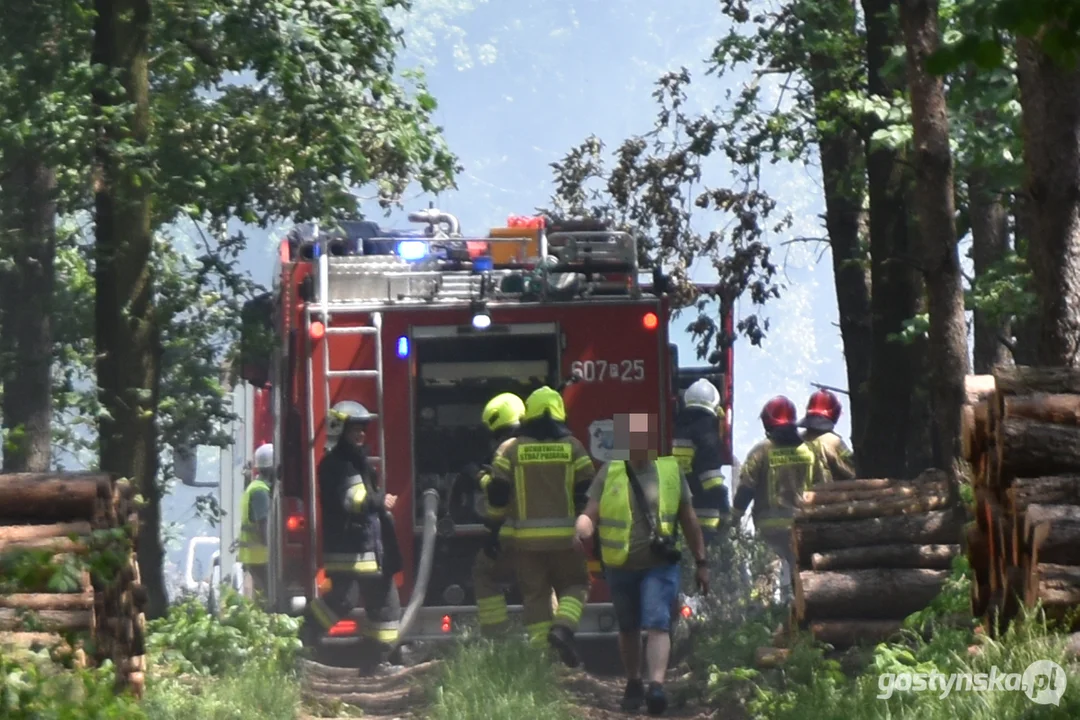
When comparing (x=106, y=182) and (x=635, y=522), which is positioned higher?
(x=106, y=182)

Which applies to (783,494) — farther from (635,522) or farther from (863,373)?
(635,522)

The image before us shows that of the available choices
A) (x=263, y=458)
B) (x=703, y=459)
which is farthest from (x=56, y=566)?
(x=263, y=458)

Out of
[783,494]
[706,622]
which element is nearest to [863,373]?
[783,494]

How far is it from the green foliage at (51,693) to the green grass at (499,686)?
208cm

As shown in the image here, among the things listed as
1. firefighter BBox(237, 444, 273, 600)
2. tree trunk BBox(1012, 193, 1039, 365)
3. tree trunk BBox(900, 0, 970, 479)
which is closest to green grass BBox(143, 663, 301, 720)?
tree trunk BBox(900, 0, 970, 479)

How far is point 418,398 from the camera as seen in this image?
47.1 ft

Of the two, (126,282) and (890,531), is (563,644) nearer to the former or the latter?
(890,531)

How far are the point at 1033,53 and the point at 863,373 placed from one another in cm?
662

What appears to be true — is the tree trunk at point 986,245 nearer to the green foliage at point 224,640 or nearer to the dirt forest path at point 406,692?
the dirt forest path at point 406,692

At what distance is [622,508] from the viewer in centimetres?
1150

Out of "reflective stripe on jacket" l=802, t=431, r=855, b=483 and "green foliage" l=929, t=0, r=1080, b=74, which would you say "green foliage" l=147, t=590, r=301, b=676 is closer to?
"reflective stripe on jacket" l=802, t=431, r=855, b=483

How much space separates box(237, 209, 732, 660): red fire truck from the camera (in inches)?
549

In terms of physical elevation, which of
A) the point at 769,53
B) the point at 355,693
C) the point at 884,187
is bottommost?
the point at 355,693

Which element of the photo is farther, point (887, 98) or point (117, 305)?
point (117, 305)
